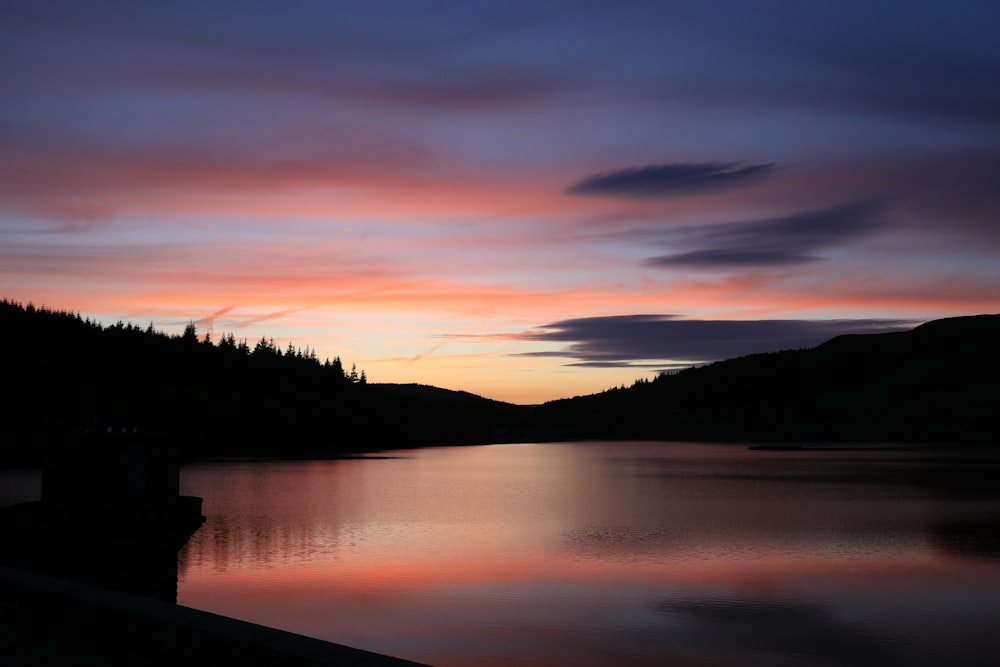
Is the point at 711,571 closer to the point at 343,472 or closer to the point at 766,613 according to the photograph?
the point at 766,613

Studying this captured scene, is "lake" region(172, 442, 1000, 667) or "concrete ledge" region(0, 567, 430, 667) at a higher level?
"concrete ledge" region(0, 567, 430, 667)

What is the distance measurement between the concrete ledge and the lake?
11.1 meters

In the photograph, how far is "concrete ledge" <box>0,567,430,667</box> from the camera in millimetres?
10750

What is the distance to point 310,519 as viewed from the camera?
5688 cm

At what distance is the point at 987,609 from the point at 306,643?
25255 mm

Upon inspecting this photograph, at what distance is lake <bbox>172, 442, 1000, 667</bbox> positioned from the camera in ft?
80.7

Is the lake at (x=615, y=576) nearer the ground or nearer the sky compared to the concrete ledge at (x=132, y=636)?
nearer the ground

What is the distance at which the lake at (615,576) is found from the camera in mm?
24594

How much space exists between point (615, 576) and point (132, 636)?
25.5m

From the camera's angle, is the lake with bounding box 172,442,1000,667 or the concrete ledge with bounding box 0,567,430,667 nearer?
the concrete ledge with bounding box 0,567,430,667

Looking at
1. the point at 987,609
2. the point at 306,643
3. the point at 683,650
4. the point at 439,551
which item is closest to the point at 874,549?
the point at 987,609

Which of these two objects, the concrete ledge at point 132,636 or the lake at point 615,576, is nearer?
the concrete ledge at point 132,636

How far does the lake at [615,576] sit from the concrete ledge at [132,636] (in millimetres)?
11068

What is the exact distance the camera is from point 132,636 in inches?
485
